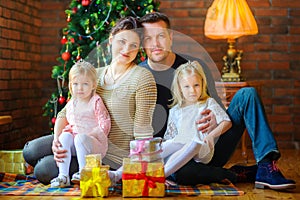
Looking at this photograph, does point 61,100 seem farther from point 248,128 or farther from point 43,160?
point 248,128

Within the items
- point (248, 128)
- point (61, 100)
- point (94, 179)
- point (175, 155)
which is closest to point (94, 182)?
point (94, 179)

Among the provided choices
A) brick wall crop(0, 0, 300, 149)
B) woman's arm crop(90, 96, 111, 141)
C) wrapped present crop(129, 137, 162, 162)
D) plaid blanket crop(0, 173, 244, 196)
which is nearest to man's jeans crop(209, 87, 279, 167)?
plaid blanket crop(0, 173, 244, 196)

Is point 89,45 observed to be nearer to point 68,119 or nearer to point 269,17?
point 68,119

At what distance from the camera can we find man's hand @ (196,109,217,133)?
2559mm

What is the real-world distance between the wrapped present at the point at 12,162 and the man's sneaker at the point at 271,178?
1260 mm

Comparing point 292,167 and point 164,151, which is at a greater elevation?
point 164,151

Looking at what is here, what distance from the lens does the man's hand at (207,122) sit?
256 centimetres

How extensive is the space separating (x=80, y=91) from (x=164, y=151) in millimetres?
471

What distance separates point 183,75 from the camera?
254 cm

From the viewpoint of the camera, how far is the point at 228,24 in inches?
148

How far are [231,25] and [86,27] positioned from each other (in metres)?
1.02

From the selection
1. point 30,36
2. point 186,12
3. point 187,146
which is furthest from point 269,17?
point 187,146

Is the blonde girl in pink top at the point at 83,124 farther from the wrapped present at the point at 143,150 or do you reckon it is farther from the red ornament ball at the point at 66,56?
the red ornament ball at the point at 66,56

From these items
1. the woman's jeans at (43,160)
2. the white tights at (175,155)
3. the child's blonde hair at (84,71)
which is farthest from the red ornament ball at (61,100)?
the white tights at (175,155)
